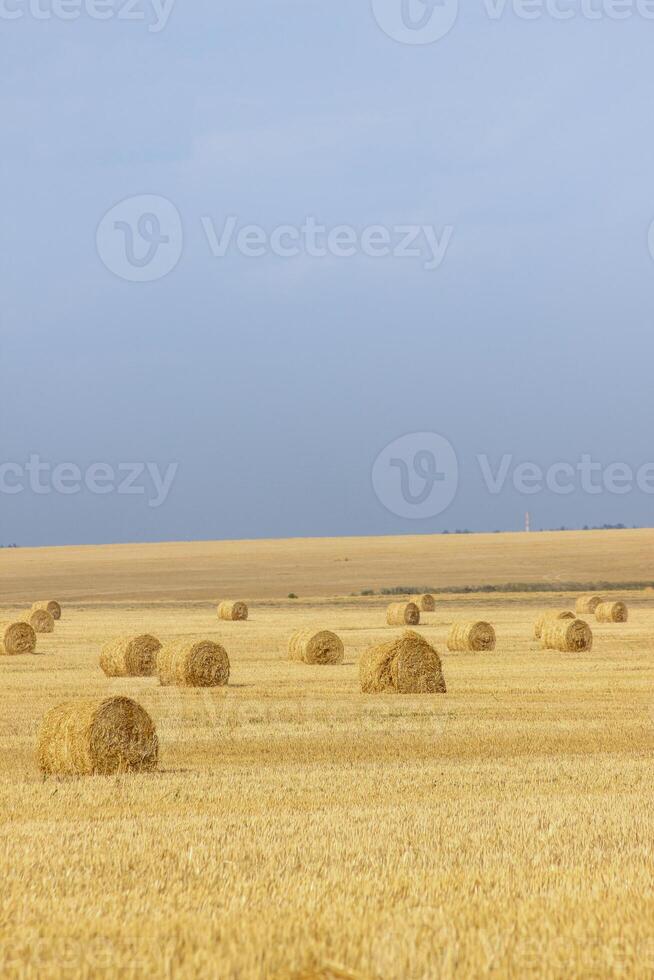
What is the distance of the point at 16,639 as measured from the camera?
33000mm

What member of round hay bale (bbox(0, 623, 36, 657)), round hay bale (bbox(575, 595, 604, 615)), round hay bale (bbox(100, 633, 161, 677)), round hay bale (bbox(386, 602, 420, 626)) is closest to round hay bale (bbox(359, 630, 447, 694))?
round hay bale (bbox(100, 633, 161, 677))

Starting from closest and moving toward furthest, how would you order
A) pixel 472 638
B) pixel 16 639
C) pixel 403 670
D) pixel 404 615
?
1. pixel 403 670
2. pixel 16 639
3. pixel 472 638
4. pixel 404 615

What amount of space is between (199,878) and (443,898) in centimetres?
158

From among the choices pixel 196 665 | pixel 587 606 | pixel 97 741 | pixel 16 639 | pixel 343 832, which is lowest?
pixel 343 832

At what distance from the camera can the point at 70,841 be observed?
9859 millimetres

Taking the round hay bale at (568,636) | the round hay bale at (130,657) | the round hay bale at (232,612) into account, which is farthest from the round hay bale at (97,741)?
the round hay bale at (232,612)

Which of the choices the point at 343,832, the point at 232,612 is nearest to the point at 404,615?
the point at 232,612

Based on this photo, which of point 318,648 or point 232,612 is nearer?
point 318,648

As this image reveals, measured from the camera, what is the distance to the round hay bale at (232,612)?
4981 cm

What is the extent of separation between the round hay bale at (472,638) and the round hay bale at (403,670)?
10145mm

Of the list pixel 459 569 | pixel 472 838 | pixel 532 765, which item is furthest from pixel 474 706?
pixel 459 569

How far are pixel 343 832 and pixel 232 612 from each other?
39646mm

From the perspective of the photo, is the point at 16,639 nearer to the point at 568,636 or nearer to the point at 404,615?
the point at 568,636

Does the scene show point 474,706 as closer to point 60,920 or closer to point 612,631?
point 60,920
